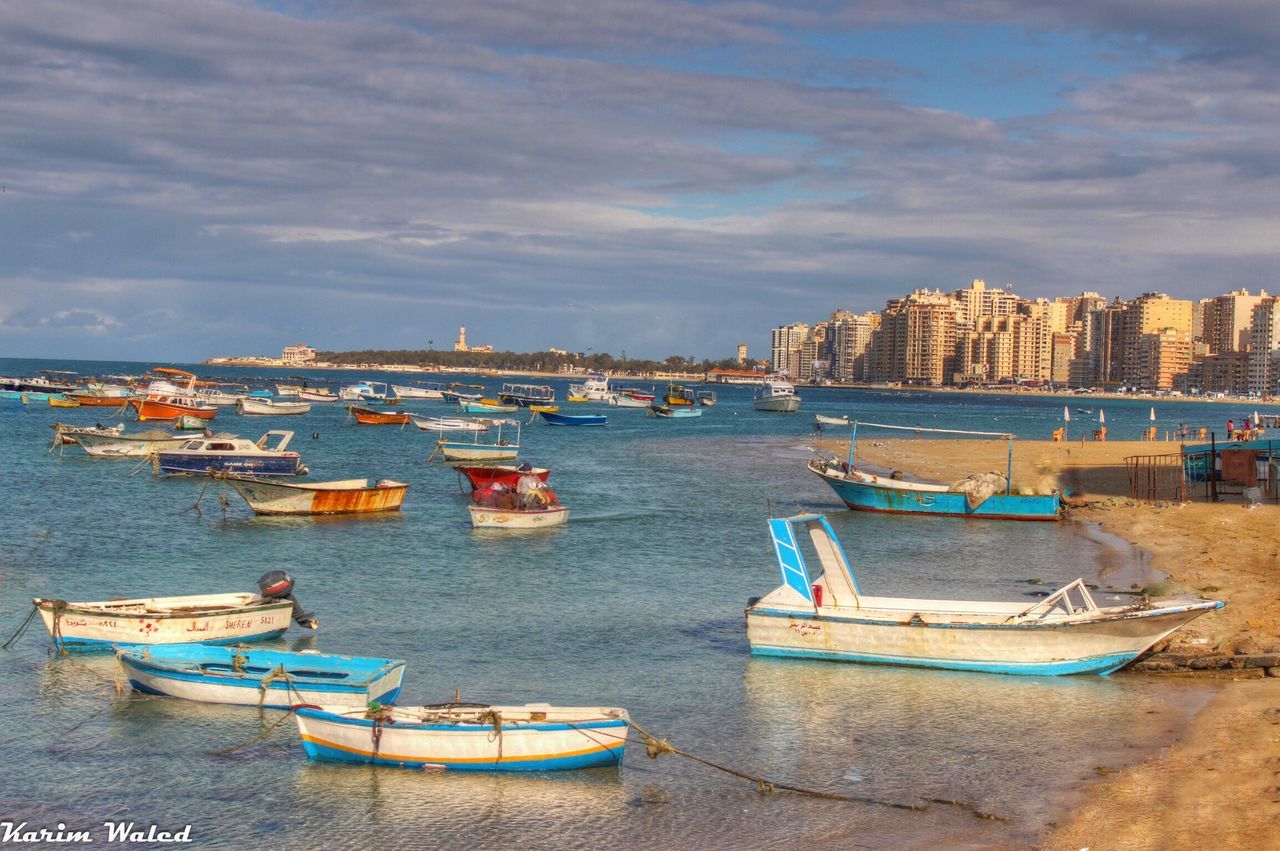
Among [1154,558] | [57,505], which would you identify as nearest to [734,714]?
[1154,558]

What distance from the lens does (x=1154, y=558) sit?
1328 inches

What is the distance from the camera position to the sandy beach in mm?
14102

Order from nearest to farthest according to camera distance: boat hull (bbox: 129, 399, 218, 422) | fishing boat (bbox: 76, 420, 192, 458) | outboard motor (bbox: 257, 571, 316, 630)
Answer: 1. outboard motor (bbox: 257, 571, 316, 630)
2. fishing boat (bbox: 76, 420, 192, 458)
3. boat hull (bbox: 129, 399, 218, 422)

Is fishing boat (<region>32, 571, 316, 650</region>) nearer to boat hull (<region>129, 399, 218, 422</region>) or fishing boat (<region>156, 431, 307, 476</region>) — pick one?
fishing boat (<region>156, 431, 307, 476</region>)

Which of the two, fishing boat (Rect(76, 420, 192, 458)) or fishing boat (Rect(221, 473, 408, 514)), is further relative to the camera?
fishing boat (Rect(76, 420, 192, 458))

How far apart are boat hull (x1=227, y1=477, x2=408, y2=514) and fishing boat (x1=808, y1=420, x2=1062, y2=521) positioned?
17.7m

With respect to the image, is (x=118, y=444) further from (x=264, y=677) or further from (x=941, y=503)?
(x=264, y=677)

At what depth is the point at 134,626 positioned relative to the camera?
72.2 feet

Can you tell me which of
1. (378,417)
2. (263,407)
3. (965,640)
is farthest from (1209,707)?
Result: (263,407)

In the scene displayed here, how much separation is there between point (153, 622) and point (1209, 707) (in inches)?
729

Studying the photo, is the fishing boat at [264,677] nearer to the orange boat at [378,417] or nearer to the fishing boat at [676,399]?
the orange boat at [378,417]

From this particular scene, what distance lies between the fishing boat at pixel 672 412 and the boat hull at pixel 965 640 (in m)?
110

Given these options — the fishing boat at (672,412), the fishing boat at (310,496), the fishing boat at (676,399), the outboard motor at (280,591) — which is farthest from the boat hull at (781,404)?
the outboard motor at (280,591)

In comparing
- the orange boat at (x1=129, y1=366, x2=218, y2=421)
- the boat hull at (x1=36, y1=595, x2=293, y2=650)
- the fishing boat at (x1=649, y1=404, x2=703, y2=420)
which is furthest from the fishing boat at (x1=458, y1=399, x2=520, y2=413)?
the boat hull at (x1=36, y1=595, x2=293, y2=650)
